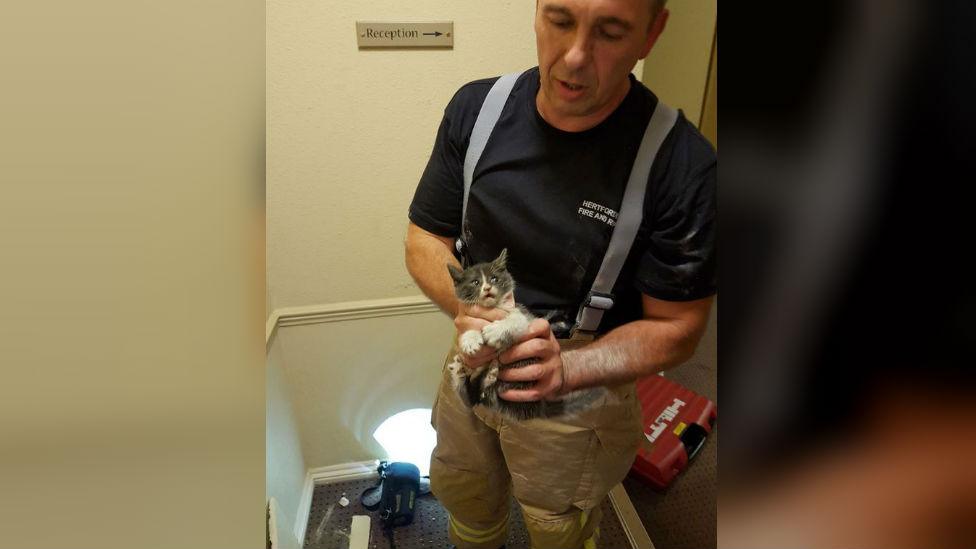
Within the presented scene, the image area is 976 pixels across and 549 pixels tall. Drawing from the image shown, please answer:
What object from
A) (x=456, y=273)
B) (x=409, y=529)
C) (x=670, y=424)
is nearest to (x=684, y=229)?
(x=456, y=273)

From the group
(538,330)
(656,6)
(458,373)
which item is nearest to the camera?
(656,6)

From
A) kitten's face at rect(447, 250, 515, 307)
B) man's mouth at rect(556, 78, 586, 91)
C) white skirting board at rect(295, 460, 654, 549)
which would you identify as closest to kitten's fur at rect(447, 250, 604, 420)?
kitten's face at rect(447, 250, 515, 307)

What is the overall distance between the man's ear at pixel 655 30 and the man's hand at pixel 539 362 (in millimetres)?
336

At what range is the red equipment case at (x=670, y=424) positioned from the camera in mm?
729

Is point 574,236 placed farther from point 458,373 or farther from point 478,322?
point 458,373

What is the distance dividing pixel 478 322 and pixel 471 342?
0.10 ft

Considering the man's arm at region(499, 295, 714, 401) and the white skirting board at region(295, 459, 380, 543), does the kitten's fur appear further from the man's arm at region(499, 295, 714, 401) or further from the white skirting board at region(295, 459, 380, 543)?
the white skirting board at region(295, 459, 380, 543)

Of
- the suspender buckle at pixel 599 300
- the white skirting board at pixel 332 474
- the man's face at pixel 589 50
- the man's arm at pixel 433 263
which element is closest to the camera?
the man's face at pixel 589 50

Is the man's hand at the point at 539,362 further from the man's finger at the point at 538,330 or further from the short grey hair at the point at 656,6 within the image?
the short grey hair at the point at 656,6

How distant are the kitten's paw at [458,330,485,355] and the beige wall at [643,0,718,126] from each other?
369 millimetres

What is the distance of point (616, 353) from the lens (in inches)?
23.6

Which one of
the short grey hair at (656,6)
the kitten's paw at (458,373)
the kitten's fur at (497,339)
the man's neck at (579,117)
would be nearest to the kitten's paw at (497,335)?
the kitten's fur at (497,339)
